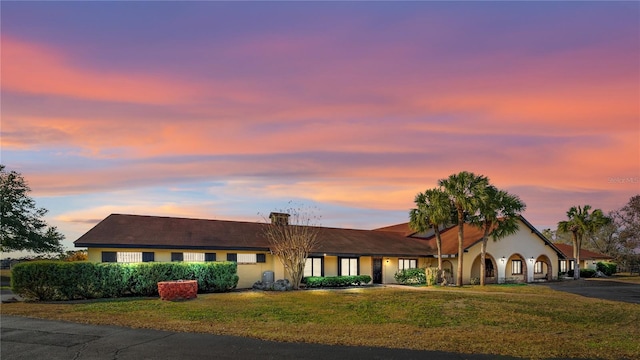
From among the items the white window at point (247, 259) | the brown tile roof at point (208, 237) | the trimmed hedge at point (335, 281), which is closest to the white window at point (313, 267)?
the brown tile roof at point (208, 237)

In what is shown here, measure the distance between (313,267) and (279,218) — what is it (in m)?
4.91

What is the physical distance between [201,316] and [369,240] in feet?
88.9

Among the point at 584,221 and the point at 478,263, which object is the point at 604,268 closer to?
the point at 584,221

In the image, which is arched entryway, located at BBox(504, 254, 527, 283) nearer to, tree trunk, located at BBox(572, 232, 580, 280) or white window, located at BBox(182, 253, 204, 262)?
tree trunk, located at BBox(572, 232, 580, 280)

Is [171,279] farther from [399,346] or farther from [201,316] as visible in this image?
[399,346]

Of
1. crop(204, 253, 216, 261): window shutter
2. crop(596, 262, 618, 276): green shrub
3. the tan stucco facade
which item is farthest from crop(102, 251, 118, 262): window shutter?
crop(596, 262, 618, 276): green shrub

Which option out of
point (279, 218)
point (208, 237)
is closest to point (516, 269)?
point (279, 218)

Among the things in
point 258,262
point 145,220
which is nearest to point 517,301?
point 258,262

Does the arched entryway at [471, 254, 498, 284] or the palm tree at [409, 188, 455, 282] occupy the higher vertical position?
the palm tree at [409, 188, 455, 282]

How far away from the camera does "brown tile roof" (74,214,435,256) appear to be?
32406 millimetres

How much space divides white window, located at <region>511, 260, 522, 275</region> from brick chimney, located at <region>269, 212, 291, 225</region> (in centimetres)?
2393

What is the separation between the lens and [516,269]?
165 feet

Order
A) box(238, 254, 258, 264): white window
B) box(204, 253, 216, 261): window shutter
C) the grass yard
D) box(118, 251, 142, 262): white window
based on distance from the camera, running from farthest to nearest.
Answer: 1. box(238, 254, 258, 264): white window
2. box(204, 253, 216, 261): window shutter
3. box(118, 251, 142, 262): white window
4. the grass yard

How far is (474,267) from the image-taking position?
46.2 metres
